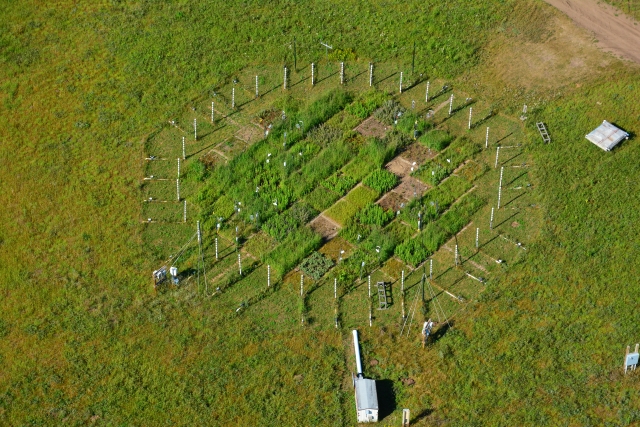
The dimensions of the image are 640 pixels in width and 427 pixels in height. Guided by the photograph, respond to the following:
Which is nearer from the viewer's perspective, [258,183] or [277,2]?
[258,183]

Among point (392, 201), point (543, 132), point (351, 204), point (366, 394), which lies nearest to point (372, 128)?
point (392, 201)

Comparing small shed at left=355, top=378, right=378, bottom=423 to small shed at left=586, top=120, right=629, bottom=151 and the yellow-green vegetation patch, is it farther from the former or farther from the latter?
small shed at left=586, top=120, right=629, bottom=151

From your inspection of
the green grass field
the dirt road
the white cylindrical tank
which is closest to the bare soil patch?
the green grass field

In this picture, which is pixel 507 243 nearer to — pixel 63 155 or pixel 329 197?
pixel 329 197

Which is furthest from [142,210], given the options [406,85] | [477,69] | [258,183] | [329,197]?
[477,69]

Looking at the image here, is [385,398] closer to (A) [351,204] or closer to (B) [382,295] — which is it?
(B) [382,295]

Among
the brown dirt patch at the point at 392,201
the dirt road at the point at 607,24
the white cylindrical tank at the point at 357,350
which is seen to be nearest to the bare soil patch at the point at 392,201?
the brown dirt patch at the point at 392,201
